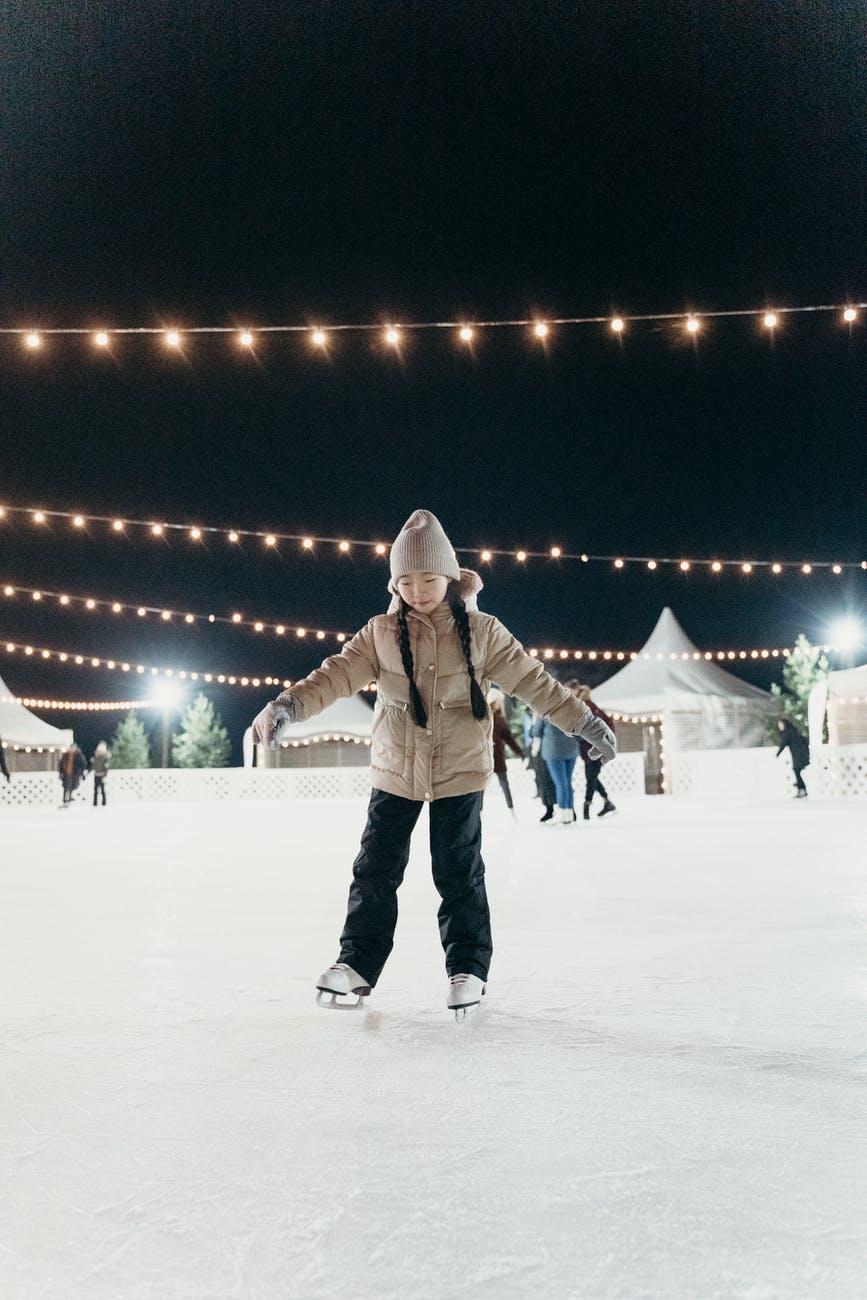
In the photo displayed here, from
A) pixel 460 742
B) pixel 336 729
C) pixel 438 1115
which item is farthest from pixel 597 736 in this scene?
pixel 336 729

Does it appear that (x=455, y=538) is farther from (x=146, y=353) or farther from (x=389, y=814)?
(x=389, y=814)

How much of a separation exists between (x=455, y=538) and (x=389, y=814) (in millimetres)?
13739

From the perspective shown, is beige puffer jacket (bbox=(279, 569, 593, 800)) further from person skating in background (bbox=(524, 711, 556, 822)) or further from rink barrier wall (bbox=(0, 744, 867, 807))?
rink barrier wall (bbox=(0, 744, 867, 807))

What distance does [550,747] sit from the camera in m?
7.68

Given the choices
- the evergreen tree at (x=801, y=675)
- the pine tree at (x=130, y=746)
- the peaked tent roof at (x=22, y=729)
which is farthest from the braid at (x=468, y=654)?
the pine tree at (x=130, y=746)

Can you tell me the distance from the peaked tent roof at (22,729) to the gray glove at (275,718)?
61.4 feet

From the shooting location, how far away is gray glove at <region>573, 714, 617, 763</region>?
211cm

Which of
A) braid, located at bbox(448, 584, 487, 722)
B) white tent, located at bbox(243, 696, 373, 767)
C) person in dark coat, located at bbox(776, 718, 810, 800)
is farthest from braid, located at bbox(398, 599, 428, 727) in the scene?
white tent, located at bbox(243, 696, 373, 767)

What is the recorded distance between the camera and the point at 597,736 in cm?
212

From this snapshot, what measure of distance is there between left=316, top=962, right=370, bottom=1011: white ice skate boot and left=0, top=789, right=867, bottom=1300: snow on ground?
5 centimetres

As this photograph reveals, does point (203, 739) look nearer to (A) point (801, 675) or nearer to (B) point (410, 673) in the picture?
(A) point (801, 675)

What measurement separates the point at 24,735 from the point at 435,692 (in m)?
19.6

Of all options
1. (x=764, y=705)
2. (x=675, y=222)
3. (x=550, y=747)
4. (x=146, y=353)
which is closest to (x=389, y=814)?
(x=550, y=747)

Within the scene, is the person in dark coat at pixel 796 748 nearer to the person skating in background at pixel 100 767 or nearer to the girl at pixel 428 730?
the girl at pixel 428 730
